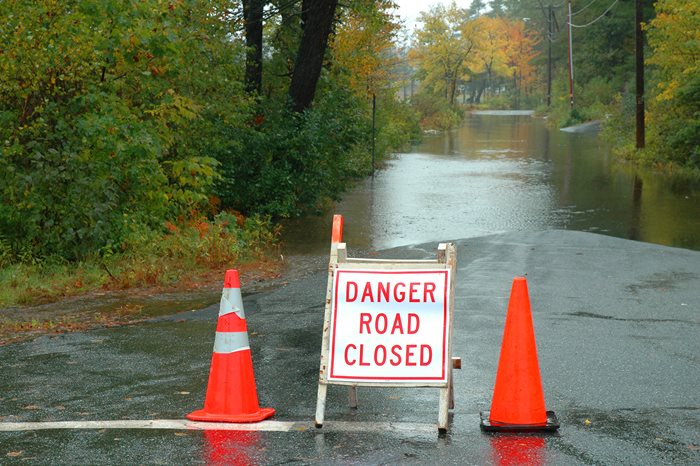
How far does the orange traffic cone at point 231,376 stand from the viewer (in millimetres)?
6512

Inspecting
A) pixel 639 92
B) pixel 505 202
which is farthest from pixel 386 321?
pixel 639 92

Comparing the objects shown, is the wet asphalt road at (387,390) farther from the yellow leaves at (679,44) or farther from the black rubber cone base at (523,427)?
the yellow leaves at (679,44)

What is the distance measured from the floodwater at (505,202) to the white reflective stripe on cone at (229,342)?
9087 millimetres

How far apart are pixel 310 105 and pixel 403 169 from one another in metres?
12.9

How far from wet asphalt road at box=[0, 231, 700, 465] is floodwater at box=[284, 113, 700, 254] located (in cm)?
544

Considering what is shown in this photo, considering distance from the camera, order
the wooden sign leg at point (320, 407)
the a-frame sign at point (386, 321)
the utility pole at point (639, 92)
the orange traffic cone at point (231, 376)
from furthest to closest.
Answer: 1. the utility pole at point (639, 92)
2. the orange traffic cone at point (231, 376)
3. the a-frame sign at point (386, 321)
4. the wooden sign leg at point (320, 407)

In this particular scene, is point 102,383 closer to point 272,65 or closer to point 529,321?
point 529,321

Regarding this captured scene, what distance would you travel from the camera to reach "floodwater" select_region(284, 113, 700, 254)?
17906 mm

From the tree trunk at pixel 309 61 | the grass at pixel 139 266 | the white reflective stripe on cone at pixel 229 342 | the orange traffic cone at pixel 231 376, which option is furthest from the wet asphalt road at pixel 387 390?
the tree trunk at pixel 309 61

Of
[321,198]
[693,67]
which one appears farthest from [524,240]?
[693,67]

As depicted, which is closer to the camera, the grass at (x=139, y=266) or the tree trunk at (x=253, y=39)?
the grass at (x=139, y=266)

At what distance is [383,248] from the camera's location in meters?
16.0

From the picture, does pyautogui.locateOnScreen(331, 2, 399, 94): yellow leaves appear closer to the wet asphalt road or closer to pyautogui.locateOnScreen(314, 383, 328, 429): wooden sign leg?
the wet asphalt road

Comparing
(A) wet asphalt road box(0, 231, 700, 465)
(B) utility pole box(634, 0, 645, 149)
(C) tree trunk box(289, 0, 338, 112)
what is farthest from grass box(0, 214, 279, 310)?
(B) utility pole box(634, 0, 645, 149)
